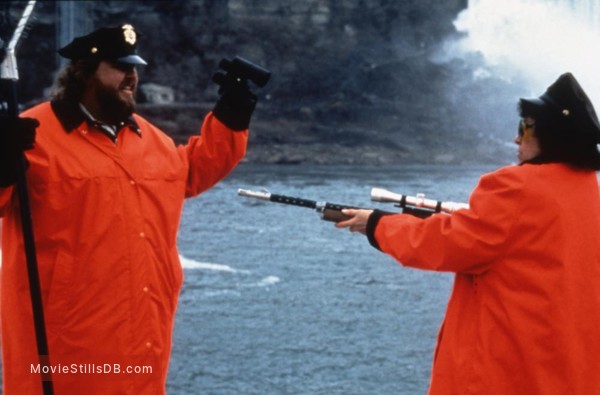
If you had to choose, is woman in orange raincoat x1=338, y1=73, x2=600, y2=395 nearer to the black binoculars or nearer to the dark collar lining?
the black binoculars

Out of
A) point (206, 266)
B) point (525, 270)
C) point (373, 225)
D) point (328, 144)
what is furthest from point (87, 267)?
point (328, 144)

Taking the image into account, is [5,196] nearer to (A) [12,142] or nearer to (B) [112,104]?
(A) [12,142]

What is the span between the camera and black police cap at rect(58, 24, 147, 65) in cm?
331

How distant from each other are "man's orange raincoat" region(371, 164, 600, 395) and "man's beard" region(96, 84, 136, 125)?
0.85 meters

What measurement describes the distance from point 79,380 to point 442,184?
926 inches

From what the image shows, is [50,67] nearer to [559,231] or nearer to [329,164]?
[329,164]

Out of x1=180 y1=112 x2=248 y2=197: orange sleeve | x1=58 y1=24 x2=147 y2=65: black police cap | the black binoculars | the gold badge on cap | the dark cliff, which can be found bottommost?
the dark cliff

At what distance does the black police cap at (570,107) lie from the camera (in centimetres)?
315

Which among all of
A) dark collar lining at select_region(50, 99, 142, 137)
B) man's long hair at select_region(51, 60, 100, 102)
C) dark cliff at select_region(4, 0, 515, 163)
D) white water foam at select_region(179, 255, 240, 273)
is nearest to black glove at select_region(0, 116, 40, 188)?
dark collar lining at select_region(50, 99, 142, 137)

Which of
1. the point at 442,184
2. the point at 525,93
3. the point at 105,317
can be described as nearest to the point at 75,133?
the point at 105,317

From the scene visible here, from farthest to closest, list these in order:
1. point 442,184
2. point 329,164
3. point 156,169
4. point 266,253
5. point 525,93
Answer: point 525,93 → point 329,164 → point 442,184 → point 266,253 → point 156,169

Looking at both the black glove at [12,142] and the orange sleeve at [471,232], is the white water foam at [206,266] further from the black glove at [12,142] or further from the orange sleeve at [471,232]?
the black glove at [12,142]

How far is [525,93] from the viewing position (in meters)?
47.8

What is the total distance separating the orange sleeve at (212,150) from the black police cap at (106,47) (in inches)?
13.3
